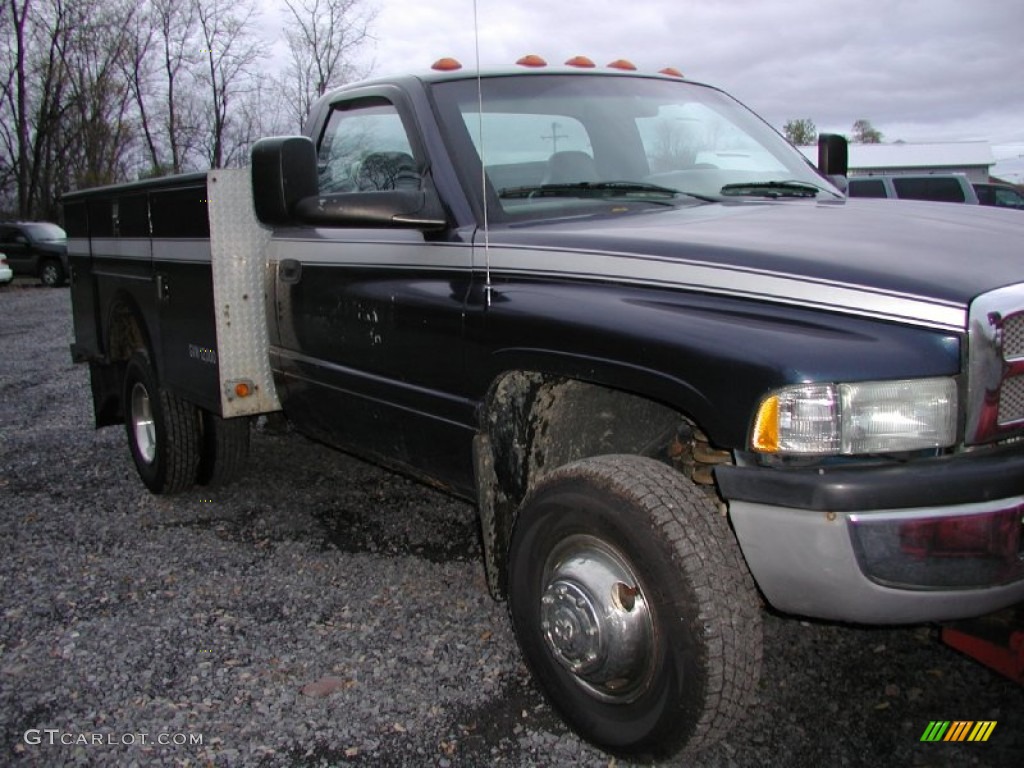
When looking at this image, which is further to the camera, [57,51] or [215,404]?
[57,51]

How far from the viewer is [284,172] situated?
122 inches

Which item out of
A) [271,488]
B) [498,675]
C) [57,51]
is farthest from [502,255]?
[57,51]

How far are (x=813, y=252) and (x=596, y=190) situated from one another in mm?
1034

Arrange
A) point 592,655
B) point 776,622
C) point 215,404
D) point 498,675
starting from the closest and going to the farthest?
point 592,655, point 498,675, point 776,622, point 215,404

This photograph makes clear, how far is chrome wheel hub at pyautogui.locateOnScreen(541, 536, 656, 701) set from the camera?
249cm

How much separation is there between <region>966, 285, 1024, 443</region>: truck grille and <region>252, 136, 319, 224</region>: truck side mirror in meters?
2.03

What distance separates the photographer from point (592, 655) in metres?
2.55

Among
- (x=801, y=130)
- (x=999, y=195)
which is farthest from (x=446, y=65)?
(x=801, y=130)

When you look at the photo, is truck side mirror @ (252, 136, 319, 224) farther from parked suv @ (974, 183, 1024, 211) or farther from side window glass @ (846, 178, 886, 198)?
parked suv @ (974, 183, 1024, 211)

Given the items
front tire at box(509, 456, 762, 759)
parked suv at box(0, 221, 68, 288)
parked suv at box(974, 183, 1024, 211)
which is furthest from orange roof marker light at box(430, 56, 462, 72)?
parked suv at box(0, 221, 68, 288)

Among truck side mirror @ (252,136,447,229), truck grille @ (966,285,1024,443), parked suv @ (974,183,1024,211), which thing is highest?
parked suv @ (974,183,1024,211)

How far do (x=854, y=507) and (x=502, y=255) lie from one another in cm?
128

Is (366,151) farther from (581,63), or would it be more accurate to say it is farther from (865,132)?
(865,132)

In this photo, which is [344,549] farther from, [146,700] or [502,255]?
[502,255]
